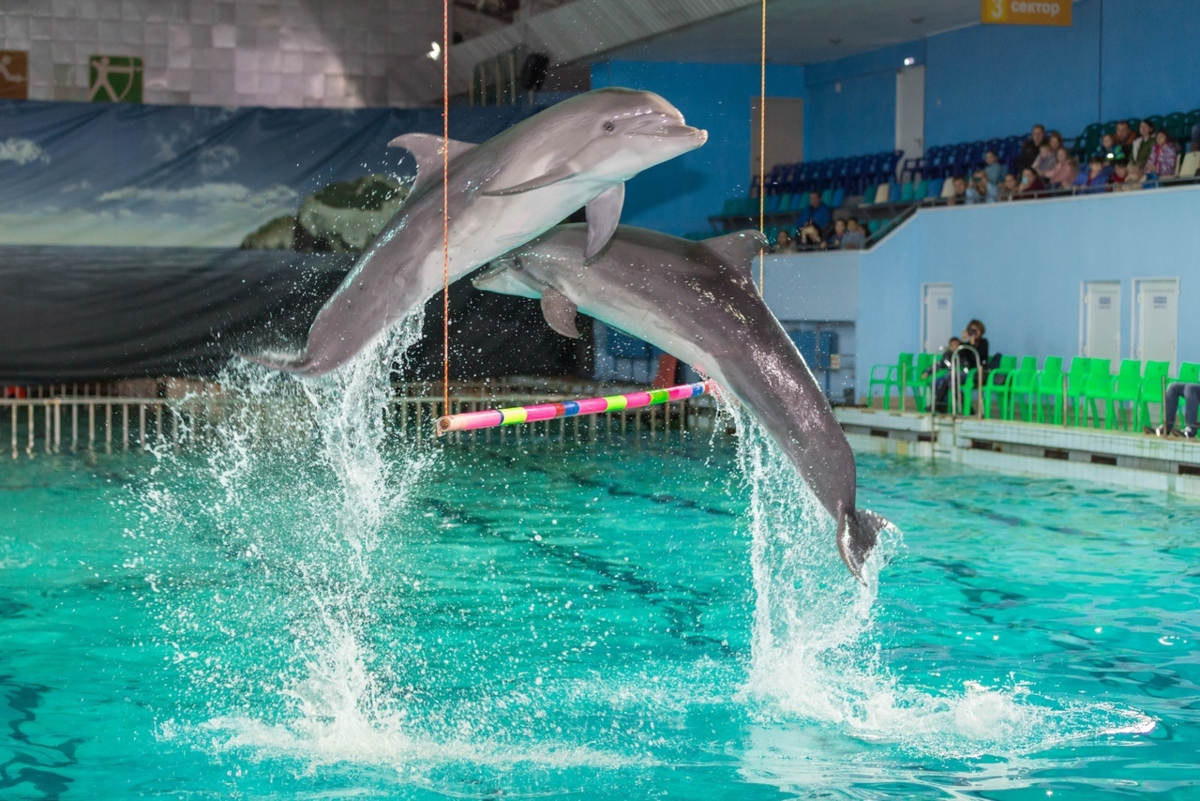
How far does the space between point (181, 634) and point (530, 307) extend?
11.6 metres

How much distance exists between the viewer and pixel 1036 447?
14305mm

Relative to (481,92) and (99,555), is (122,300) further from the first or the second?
(99,555)

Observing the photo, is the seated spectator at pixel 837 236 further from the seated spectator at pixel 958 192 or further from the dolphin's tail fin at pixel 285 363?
the dolphin's tail fin at pixel 285 363

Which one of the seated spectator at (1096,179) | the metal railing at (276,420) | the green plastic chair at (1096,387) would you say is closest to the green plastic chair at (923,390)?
the green plastic chair at (1096,387)

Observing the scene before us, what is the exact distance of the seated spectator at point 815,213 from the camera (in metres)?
21.7

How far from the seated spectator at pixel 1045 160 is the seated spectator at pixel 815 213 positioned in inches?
152

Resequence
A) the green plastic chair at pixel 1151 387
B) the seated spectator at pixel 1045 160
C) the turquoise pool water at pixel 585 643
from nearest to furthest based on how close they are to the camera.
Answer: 1. the turquoise pool water at pixel 585 643
2. the green plastic chair at pixel 1151 387
3. the seated spectator at pixel 1045 160

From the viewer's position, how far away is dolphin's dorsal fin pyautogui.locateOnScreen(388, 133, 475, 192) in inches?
187

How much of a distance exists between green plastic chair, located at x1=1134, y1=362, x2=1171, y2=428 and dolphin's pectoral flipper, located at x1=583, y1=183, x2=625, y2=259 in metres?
10.3

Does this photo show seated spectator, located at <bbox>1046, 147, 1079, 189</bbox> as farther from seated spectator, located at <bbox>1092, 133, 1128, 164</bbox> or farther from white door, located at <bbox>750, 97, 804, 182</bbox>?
white door, located at <bbox>750, 97, 804, 182</bbox>

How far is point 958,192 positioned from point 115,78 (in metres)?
13.4

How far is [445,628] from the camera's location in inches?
320

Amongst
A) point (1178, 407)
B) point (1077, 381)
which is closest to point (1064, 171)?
point (1077, 381)

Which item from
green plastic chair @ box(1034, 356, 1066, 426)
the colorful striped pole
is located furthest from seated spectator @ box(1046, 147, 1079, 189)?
the colorful striped pole
